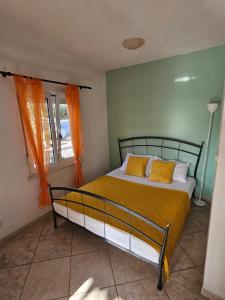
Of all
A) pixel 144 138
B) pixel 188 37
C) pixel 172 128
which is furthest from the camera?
pixel 144 138

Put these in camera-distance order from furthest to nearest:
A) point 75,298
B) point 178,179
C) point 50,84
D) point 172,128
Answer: point 172,128, point 178,179, point 50,84, point 75,298

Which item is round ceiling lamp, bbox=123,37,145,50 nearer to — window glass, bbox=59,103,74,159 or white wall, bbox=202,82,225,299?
window glass, bbox=59,103,74,159

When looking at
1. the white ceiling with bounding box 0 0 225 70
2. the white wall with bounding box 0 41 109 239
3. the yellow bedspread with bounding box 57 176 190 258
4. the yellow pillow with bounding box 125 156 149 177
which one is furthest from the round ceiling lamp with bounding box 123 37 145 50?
the yellow bedspread with bounding box 57 176 190 258

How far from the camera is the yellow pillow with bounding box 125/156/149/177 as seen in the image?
308 centimetres

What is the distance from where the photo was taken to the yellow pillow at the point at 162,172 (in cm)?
A: 279

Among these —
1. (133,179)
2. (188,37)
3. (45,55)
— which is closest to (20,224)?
(133,179)

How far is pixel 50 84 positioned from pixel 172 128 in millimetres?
2241

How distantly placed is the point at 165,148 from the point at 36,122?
91.4 inches

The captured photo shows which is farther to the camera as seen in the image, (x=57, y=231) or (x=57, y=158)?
(x=57, y=158)

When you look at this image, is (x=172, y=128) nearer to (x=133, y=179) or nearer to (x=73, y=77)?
(x=133, y=179)

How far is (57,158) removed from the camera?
111 inches

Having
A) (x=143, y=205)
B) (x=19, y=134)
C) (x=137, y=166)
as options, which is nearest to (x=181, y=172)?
(x=137, y=166)

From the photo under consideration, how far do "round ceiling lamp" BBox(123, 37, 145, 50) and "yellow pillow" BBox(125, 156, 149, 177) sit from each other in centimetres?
187

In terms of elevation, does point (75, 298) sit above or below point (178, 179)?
below
